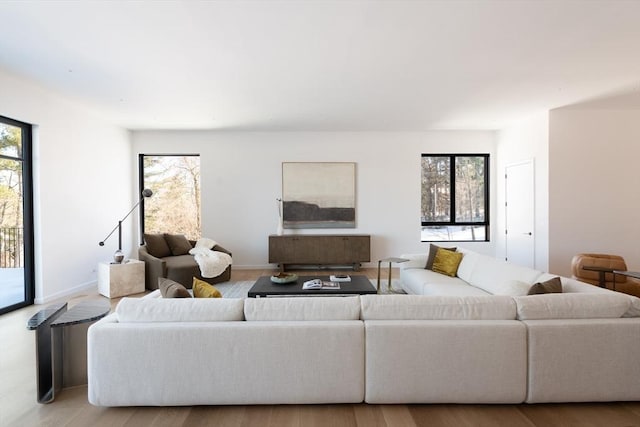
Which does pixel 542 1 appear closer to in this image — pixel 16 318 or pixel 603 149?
pixel 603 149

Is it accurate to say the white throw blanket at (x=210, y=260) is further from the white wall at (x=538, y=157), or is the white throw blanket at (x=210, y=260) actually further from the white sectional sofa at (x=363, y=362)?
the white wall at (x=538, y=157)

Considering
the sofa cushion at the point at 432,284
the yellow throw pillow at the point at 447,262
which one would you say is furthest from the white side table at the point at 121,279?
the yellow throw pillow at the point at 447,262

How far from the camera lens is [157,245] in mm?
5832

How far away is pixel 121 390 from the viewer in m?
2.11

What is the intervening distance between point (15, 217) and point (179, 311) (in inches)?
152

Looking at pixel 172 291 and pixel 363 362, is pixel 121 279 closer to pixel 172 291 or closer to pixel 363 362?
pixel 172 291

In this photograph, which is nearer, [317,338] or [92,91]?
[317,338]

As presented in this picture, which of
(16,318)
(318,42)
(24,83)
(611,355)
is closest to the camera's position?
(611,355)

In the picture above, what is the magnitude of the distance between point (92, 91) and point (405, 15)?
4197 mm

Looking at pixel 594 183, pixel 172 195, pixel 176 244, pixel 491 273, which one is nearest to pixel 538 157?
pixel 594 183

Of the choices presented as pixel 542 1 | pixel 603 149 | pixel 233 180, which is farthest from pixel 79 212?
pixel 603 149

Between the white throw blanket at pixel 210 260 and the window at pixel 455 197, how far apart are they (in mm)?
4129

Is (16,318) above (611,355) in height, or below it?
below

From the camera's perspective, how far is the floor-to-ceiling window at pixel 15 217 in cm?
427
